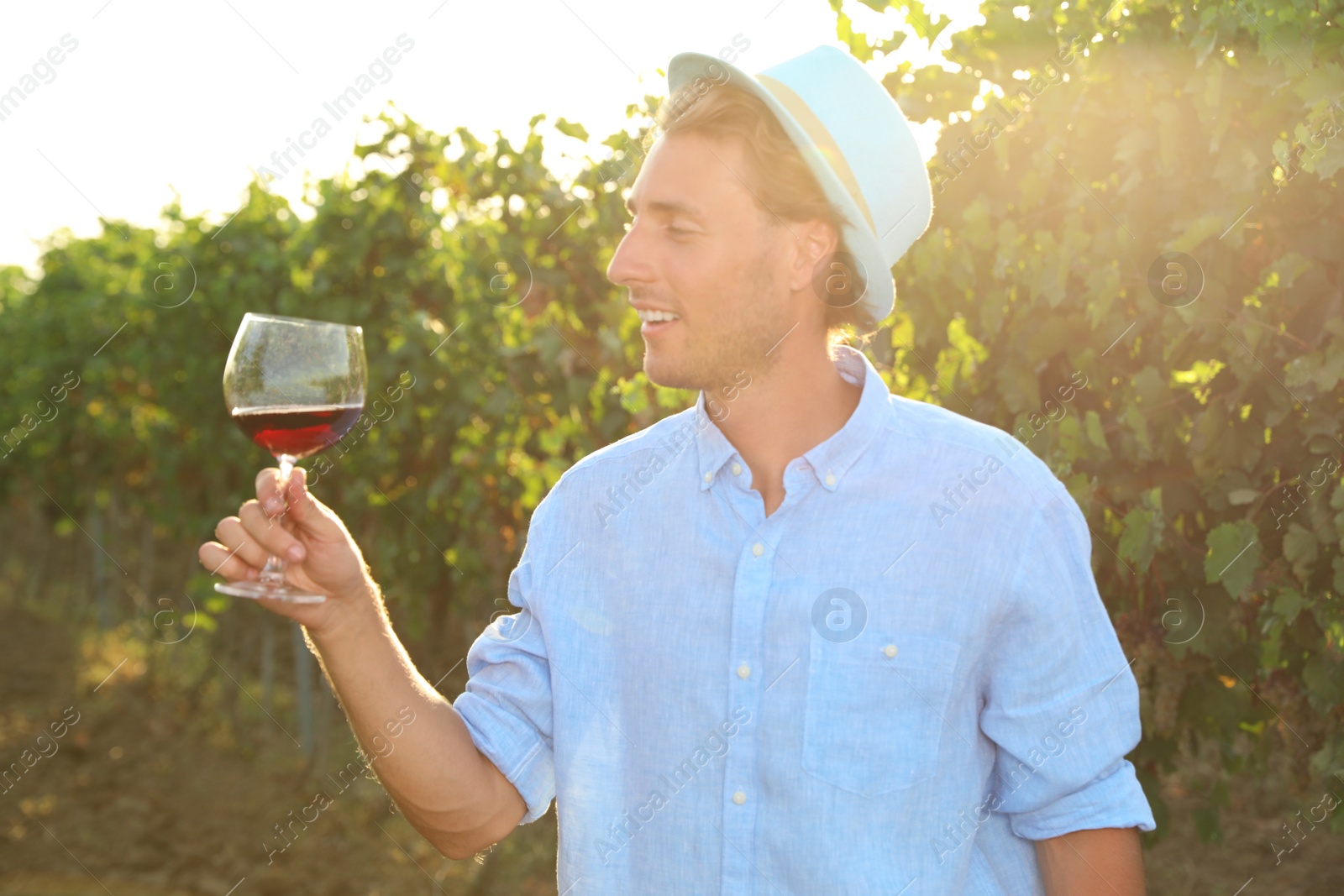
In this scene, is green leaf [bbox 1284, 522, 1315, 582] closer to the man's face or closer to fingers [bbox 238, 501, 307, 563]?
the man's face

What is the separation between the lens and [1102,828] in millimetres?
1811

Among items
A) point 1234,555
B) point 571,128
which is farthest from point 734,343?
point 571,128

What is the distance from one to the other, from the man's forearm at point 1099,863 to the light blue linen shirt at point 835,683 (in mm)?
30

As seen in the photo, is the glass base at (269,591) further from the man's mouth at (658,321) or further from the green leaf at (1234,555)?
the green leaf at (1234,555)

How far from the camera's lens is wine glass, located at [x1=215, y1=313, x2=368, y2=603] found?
1816mm

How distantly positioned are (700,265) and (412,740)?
0.95 meters

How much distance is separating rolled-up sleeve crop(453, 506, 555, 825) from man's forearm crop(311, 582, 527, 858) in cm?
3

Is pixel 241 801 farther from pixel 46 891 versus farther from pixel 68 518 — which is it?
pixel 68 518

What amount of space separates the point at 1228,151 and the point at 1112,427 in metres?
0.62

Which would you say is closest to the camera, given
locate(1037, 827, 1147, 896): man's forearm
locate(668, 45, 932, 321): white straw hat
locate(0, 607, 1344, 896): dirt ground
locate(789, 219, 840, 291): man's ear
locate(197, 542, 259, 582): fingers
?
locate(197, 542, 259, 582): fingers

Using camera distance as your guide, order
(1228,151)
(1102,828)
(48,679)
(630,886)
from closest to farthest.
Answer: (1102,828), (630,886), (1228,151), (48,679)

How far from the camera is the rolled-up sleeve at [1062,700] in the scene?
181 cm

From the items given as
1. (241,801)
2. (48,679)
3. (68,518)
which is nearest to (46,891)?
(241,801)

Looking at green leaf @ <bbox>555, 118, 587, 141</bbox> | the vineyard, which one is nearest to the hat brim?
the vineyard
